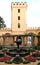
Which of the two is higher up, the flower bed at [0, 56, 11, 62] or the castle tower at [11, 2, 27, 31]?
the castle tower at [11, 2, 27, 31]

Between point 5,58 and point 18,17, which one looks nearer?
point 5,58

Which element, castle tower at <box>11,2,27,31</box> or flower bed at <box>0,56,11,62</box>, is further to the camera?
castle tower at <box>11,2,27,31</box>

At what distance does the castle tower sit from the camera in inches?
2913

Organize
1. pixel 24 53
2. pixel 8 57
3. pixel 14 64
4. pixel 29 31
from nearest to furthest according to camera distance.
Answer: pixel 14 64, pixel 8 57, pixel 24 53, pixel 29 31

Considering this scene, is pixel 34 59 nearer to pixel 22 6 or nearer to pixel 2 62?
pixel 2 62

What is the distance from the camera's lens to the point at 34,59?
107 ft

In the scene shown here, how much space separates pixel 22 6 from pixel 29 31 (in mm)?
8374

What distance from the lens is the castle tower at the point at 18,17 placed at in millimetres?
74000

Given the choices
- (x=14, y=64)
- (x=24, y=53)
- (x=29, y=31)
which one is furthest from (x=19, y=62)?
(x=29, y=31)

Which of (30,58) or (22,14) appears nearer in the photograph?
(30,58)

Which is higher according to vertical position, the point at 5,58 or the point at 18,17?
the point at 18,17

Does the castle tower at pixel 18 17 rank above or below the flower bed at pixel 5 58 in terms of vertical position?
above

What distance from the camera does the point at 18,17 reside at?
74250mm

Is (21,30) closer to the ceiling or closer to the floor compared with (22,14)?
closer to the floor
